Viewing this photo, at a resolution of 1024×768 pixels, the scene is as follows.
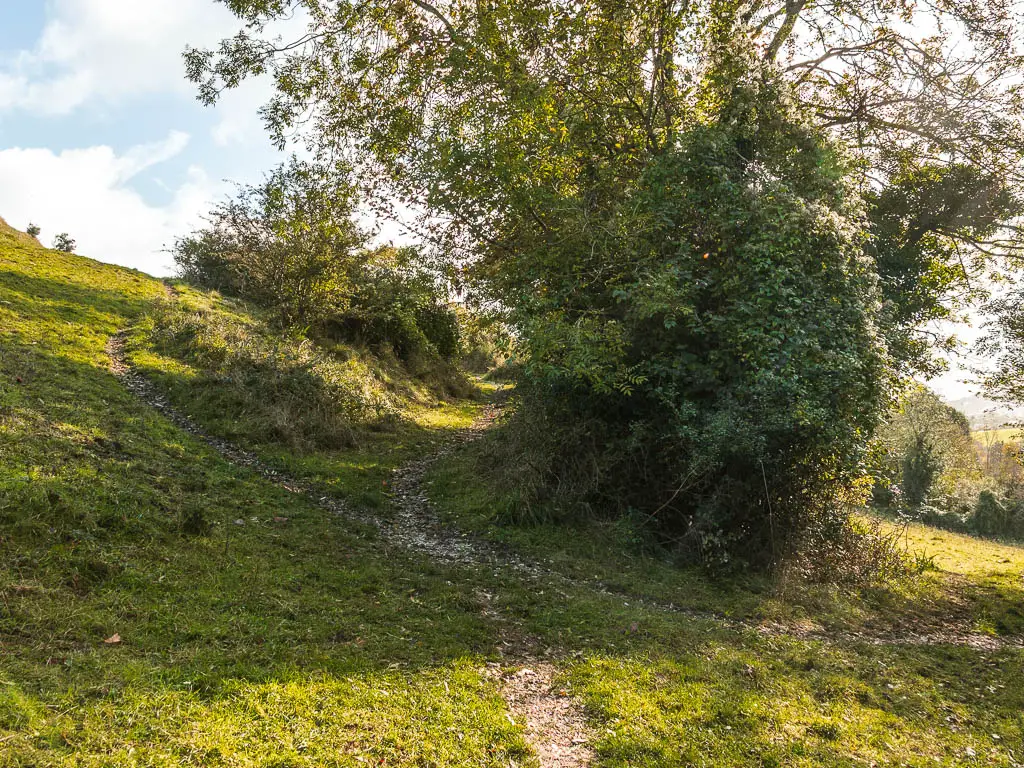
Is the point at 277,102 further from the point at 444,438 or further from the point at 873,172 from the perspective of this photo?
the point at 873,172

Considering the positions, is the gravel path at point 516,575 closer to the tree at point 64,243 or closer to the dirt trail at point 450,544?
the dirt trail at point 450,544

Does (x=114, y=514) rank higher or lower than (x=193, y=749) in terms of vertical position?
higher

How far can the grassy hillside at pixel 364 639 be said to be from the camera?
464 centimetres

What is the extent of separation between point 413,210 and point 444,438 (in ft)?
25.4

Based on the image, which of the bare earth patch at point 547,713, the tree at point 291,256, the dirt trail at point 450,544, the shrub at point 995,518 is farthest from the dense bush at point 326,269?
the shrub at point 995,518

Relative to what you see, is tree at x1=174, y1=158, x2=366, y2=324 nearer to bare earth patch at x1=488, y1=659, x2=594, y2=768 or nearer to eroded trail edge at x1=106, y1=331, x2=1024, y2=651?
eroded trail edge at x1=106, y1=331, x2=1024, y2=651

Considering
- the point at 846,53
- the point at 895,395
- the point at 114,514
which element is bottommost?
the point at 114,514

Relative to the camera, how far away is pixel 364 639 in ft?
21.1

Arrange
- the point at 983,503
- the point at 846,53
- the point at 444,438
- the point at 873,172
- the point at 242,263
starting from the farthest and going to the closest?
the point at 983,503 → the point at 242,263 → the point at 444,438 → the point at 873,172 → the point at 846,53

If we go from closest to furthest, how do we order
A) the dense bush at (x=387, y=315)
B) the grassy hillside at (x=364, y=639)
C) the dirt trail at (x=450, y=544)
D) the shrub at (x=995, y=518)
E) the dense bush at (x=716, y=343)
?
the grassy hillside at (x=364, y=639) → the dirt trail at (x=450, y=544) → the dense bush at (x=716, y=343) → the dense bush at (x=387, y=315) → the shrub at (x=995, y=518)

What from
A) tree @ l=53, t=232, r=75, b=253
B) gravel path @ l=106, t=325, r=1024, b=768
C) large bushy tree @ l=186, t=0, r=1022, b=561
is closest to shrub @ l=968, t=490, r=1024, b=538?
large bushy tree @ l=186, t=0, r=1022, b=561

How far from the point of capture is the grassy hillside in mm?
4641

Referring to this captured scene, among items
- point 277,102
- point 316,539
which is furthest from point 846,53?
point 316,539

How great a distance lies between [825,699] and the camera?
21.7 feet
